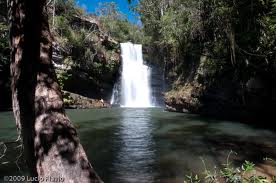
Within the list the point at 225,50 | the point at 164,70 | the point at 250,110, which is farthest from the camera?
the point at 164,70

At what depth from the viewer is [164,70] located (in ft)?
106

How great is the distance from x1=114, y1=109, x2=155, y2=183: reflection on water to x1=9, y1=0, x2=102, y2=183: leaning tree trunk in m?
5.03

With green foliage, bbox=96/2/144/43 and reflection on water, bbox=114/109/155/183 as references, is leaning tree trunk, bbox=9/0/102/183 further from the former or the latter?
green foliage, bbox=96/2/144/43

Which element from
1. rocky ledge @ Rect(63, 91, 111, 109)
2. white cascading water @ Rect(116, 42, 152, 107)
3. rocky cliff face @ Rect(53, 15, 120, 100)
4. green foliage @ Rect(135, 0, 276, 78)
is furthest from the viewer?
Result: white cascading water @ Rect(116, 42, 152, 107)

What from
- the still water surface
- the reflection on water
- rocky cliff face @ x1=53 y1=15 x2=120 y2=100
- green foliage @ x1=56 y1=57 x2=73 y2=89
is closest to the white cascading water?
rocky cliff face @ x1=53 y1=15 x2=120 y2=100

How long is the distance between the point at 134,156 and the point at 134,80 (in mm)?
24741

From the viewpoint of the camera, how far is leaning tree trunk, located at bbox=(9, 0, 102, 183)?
238 cm

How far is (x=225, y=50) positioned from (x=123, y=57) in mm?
19446

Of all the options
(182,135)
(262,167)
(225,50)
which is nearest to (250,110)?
(225,50)

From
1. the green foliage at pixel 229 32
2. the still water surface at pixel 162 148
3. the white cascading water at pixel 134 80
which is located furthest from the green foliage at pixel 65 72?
the still water surface at pixel 162 148

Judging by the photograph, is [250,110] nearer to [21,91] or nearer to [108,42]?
[21,91]

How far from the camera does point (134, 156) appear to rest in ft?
31.4

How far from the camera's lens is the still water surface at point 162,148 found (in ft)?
25.7

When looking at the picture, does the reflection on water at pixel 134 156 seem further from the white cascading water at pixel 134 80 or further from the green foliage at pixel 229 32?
the white cascading water at pixel 134 80
